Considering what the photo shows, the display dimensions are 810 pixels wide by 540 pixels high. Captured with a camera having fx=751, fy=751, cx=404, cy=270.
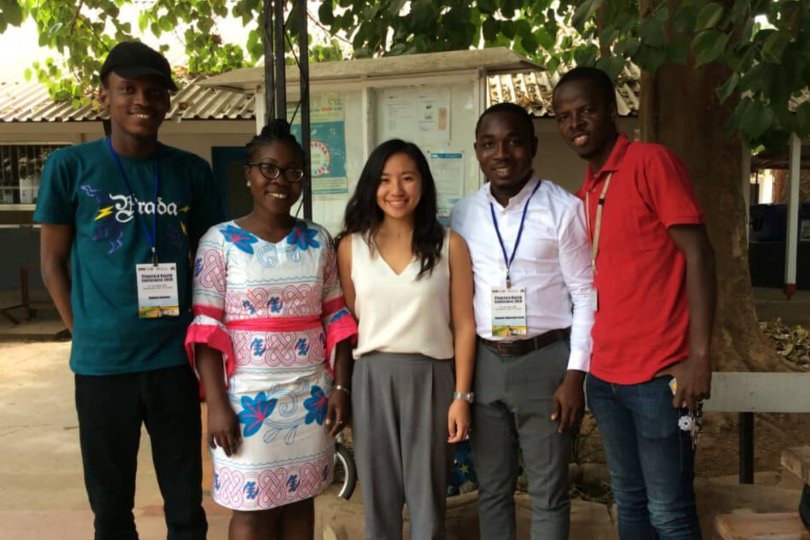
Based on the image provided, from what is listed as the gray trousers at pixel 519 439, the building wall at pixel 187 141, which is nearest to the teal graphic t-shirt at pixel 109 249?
the gray trousers at pixel 519 439

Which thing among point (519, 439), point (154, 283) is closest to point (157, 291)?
point (154, 283)

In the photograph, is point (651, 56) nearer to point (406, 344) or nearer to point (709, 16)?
point (709, 16)

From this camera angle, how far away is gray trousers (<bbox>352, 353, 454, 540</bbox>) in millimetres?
2254

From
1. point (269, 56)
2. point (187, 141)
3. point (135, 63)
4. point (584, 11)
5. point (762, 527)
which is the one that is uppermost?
point (187, 141)

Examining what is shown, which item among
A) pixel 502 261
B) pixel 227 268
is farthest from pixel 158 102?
pixel 502 261

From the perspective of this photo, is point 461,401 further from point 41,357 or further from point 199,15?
point 41,357

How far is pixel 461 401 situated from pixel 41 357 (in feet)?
22.0

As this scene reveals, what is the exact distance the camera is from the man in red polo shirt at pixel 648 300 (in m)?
2.10

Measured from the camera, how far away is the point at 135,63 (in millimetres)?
2230

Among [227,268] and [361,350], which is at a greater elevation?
[227,268]

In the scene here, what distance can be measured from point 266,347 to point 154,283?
40 centimetres

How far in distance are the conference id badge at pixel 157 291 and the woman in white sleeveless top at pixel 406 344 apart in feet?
1.77

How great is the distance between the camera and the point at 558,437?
228cm

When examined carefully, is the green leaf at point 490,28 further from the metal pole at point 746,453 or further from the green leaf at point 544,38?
the metal pole at point 746,453
